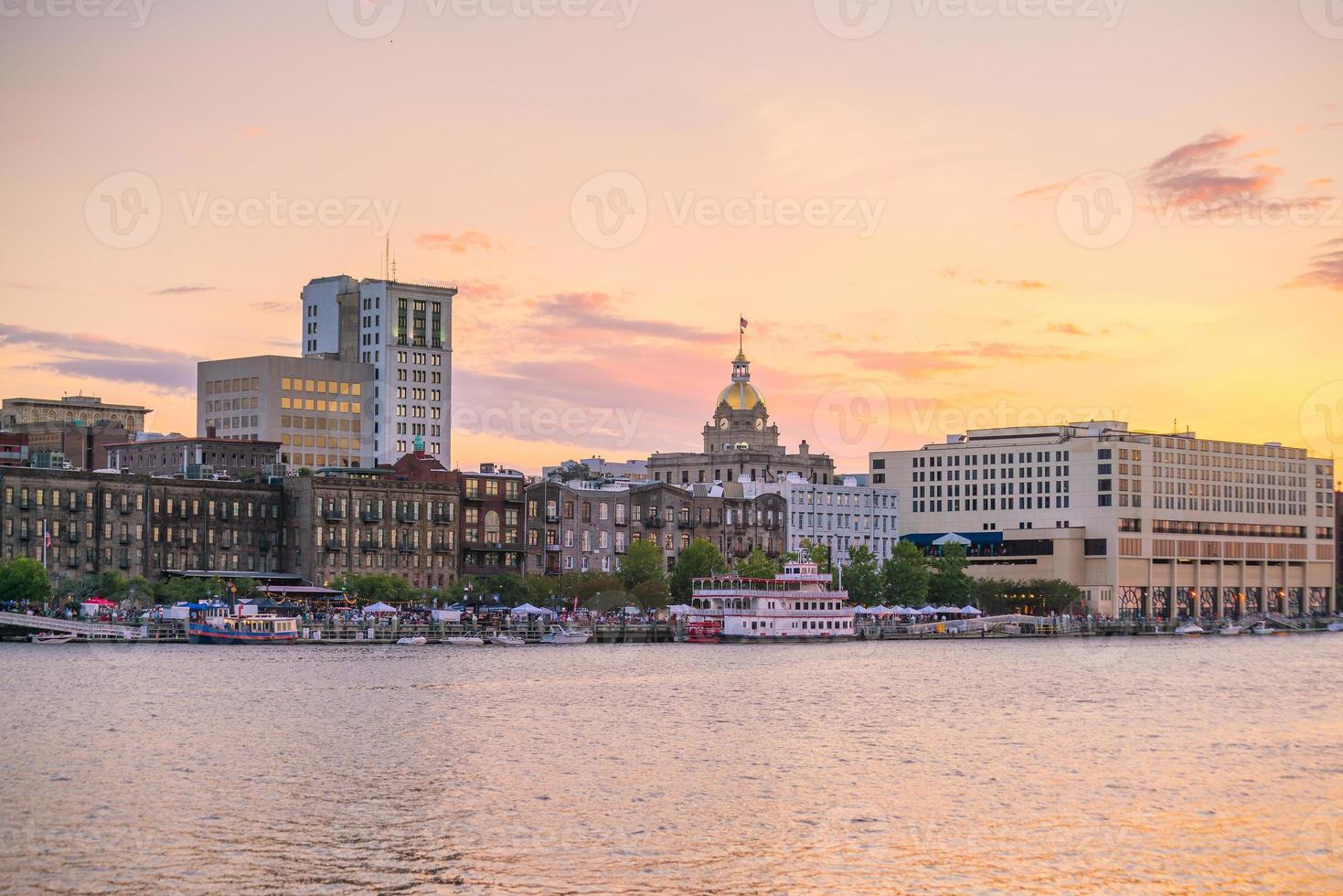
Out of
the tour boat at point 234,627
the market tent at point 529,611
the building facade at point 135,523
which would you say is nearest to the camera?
the tour boat at point 234,627

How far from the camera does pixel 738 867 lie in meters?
55.2

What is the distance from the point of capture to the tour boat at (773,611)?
186m

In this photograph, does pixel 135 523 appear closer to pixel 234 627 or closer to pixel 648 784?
pixel 234 627

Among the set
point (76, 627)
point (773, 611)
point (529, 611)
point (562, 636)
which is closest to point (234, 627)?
point (76, 627)

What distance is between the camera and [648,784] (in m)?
71.5

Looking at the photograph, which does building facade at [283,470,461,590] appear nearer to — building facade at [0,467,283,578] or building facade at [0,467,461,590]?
building facade at [0,467,461,590]

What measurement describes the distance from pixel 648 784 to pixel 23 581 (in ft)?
329

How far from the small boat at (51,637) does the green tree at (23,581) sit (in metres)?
5.09

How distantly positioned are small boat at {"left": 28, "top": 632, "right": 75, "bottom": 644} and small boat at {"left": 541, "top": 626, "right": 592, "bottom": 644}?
4079 centimetres

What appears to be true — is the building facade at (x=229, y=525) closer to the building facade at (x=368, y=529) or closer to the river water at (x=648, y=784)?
the building facade at (x=368, y=529)

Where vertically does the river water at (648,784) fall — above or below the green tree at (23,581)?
below

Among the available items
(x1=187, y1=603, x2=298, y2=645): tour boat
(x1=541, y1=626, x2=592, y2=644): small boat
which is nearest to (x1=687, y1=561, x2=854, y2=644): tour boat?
(x1=541, y1=626, x2=592, y2=644): small boat

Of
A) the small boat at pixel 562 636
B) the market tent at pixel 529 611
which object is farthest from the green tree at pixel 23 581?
the small boat at pixel 562 636

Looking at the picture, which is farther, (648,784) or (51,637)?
(51,637)
